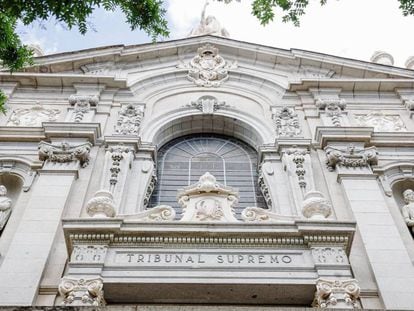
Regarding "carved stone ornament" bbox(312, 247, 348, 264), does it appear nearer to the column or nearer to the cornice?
the cornice

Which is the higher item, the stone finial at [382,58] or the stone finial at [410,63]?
the stone finial at [382,58]

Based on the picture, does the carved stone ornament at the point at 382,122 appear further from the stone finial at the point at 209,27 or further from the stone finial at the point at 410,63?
the stone finial at the point at 209,27

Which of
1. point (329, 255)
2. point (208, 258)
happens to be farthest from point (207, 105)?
point (329, 255)

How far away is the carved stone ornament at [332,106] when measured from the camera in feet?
53.9

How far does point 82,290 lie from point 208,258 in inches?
98.6

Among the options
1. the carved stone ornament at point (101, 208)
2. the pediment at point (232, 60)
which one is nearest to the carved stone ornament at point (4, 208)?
the carved stone ornament at point (101, 208)

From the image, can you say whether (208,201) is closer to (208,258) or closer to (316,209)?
(208,258)

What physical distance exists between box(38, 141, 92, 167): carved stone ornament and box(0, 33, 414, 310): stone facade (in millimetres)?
43

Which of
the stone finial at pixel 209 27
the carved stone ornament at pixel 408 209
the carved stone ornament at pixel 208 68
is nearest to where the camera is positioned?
the carved stone ornament at pixel 408 209

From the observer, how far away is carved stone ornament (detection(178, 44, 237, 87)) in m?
18.5

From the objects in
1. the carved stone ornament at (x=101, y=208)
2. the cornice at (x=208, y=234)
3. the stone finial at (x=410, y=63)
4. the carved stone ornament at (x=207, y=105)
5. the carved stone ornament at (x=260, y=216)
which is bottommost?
the cornice at (x=208, y=234)

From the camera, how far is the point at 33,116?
16594mm

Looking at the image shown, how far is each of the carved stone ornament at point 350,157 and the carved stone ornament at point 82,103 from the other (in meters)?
7.55

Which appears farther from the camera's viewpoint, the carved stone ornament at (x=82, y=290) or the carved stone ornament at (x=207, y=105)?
the carved stone ornament at (x=207, y=105)
